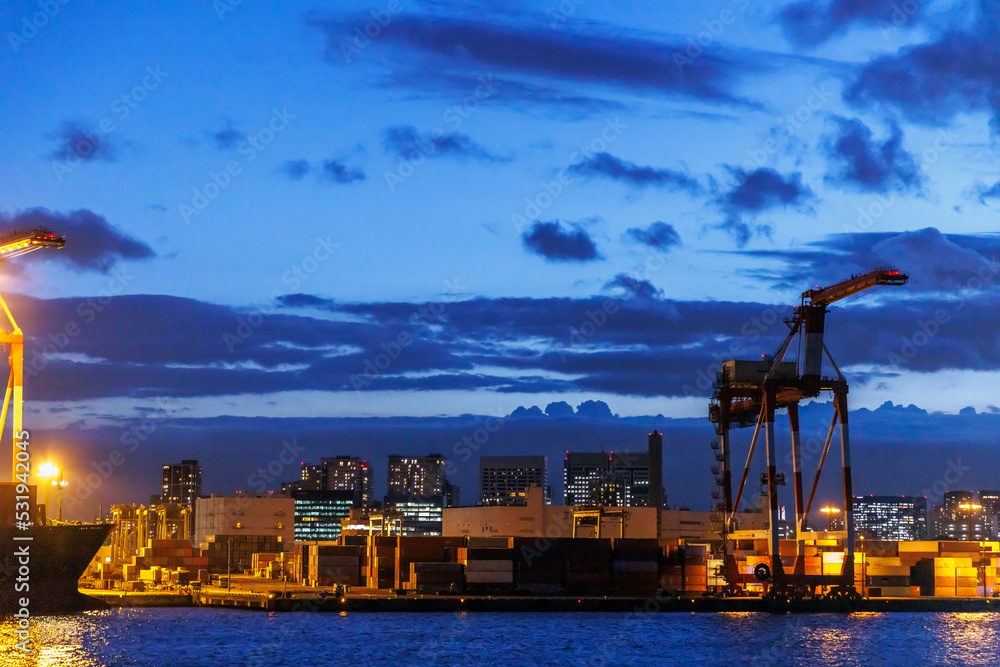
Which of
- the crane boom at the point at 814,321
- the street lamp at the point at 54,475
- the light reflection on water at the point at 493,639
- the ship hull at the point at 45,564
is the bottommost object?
the light reflection on water at the point at 493,639

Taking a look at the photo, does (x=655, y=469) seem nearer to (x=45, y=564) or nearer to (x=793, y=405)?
(x=793, y=405)

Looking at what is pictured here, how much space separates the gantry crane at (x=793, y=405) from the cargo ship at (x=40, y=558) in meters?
46.9

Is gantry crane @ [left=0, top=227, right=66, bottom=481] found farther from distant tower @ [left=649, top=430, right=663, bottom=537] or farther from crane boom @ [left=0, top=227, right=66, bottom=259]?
distant tower @ [left=649, top=430, right=663, bottom=537]

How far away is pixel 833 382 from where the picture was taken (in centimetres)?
9625

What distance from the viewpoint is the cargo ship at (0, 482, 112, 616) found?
76938 mm

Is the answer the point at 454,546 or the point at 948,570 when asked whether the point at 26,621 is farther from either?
the point at 948,570

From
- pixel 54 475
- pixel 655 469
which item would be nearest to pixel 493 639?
pixel 54 475

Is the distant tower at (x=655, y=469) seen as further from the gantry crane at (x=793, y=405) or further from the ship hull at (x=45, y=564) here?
the ship hull at (x=45, y=564)

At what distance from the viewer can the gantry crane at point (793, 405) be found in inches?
3755

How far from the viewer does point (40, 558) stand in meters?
80.2

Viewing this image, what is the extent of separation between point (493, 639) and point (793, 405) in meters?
35.0

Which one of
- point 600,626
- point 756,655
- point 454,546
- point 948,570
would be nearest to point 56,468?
point 454,546

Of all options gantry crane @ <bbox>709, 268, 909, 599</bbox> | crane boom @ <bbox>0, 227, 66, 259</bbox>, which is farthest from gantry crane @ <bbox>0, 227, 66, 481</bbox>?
gantry crane @ <bbox>709, 268, 909, 599</bbox>

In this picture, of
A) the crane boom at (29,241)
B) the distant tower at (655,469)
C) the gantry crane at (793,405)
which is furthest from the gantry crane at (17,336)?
the distant tower at (655,469)
